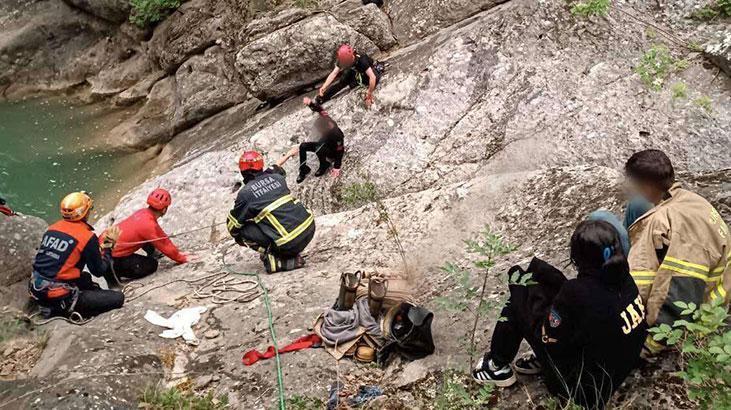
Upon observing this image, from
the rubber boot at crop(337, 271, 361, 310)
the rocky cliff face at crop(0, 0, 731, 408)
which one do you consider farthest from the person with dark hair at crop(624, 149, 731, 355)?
the rubber boot at crop(337, 271, 361, 310)

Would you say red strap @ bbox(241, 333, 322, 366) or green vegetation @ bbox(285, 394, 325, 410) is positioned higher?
green vegetation @ bbox(285, 394, 325, 410)

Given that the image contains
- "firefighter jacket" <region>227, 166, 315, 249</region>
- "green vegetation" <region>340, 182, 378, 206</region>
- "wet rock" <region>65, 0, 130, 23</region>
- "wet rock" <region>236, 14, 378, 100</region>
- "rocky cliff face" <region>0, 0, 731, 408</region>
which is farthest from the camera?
"wet rock" <region>65, 0, 130, 23</region>

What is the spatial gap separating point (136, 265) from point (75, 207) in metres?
1.39

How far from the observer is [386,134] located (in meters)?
8.36

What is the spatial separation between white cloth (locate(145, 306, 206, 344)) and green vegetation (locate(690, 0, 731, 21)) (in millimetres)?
6877

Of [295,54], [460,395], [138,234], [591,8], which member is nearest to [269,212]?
[138,234]

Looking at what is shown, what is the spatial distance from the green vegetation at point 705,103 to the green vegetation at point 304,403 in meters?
5.30

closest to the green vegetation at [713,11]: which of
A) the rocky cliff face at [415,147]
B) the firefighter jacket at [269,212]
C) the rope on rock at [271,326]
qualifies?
the rocky cliff face at [415,147]

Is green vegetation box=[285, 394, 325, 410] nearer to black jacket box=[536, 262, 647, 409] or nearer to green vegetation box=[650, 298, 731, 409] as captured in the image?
black jacket box=[536, 262, 647, 409]

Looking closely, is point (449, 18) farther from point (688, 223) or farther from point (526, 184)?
point (688, 223)

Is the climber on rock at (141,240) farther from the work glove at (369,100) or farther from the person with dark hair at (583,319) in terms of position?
the person with dark hair at (583,319)

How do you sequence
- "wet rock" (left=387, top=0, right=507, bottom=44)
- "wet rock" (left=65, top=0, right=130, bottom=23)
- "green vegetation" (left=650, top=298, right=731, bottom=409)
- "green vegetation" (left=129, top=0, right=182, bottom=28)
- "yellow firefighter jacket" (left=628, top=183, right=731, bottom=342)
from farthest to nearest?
"wet rock" (left=65, top=0, right=130, bottom=23) → "green vegetation" (left=129, top=0, right=182, bottom=28) → "wet rock" (left=387, top=0, right=507, bottom=44) → "yellow firefighter jacket" (left=628, top=183, right=731, bottom=342) → "green vegetation" (left=650, top=298, right=731, bottom=409)

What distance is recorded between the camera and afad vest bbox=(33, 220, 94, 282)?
5449mm

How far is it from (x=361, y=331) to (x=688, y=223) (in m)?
2.28
